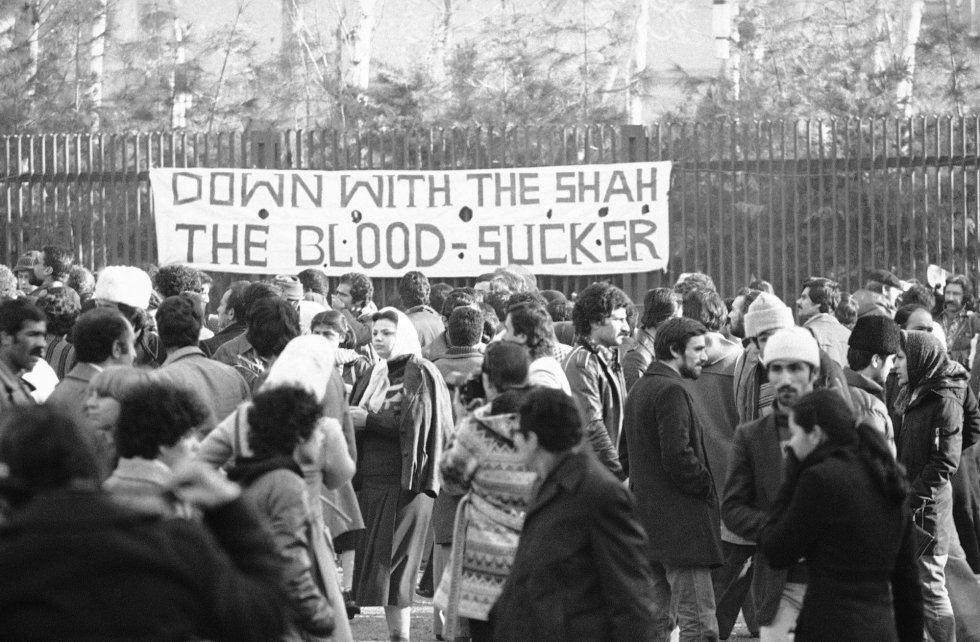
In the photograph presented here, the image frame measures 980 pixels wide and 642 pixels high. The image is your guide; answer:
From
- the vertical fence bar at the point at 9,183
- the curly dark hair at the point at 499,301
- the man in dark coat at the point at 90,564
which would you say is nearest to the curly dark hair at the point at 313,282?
the curly dark hair at the point at 499,301

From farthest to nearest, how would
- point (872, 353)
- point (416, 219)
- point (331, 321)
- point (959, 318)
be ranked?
point (416, 219), point (959, 318), point (331, 321), point (872, 353)

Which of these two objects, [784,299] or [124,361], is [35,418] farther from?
[784,299]

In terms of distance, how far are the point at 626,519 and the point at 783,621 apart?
1.28m

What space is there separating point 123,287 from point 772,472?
3.62m

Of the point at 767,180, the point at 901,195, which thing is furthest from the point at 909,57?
the point at 767,180

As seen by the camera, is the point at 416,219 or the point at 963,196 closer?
the point at 963,196

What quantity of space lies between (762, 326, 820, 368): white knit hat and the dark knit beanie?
99 centimetres

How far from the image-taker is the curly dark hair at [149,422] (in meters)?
4.56

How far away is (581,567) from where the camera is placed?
5102mm

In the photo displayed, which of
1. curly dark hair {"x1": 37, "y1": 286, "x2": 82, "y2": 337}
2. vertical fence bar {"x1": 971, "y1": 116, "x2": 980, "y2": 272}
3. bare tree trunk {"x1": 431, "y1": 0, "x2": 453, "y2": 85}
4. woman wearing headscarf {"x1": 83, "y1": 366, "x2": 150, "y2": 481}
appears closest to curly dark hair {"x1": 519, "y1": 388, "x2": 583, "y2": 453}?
woman wearing headscarf {"x1": 83, "y1": 366, "x2": 150, "y2": 481}

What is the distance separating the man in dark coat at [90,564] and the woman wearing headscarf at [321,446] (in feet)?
5.86

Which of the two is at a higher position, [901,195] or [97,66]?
[97,66]

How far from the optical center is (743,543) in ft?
25.8

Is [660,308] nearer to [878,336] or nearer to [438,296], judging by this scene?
[878,336]
